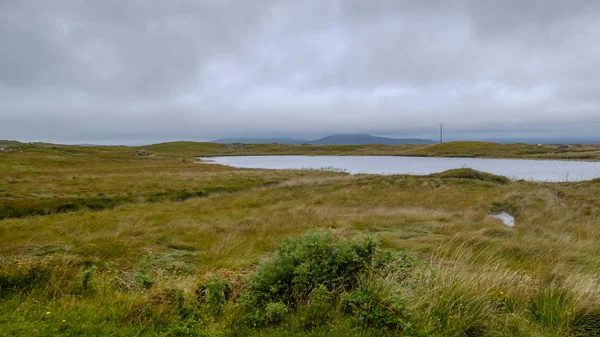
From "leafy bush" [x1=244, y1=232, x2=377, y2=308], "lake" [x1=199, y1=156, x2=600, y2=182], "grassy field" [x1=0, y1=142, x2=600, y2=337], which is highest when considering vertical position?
"leafy bush" [x1=244, y1=232, x2=377, y2=308]

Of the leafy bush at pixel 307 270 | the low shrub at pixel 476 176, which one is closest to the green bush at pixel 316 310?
the leafy bush at pixel 307 270

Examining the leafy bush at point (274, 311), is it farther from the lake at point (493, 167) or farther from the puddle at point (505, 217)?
the lake at point (493, 167)

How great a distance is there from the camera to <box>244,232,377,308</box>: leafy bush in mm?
5383

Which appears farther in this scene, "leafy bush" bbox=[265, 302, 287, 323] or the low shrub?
the low shrub

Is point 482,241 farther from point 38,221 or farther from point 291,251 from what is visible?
point 38,221

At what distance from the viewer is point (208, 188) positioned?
97.3 feet

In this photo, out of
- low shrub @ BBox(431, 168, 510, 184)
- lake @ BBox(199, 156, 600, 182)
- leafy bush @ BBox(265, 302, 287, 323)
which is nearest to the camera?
leafy bush @ BBox(265, 302, 287, 323)

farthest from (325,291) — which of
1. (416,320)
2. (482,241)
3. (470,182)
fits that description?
(470,182)

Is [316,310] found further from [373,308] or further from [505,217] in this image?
[505,217]

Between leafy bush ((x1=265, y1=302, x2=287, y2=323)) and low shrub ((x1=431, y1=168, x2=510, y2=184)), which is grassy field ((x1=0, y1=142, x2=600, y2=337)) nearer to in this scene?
leafy bush ((x1=265, y1=302, x2=287, y2=323))

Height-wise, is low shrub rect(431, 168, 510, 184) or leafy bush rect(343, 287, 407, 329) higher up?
leafy bush rect(343, 287, 407, 329)

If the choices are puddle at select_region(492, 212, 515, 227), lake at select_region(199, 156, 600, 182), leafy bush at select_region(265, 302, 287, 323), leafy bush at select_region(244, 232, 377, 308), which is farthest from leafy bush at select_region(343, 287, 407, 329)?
lake at select_region(199, 156, 600, 182)

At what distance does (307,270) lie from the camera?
18.3 ft

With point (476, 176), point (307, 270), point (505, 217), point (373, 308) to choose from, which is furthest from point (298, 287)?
point (476, 176)
